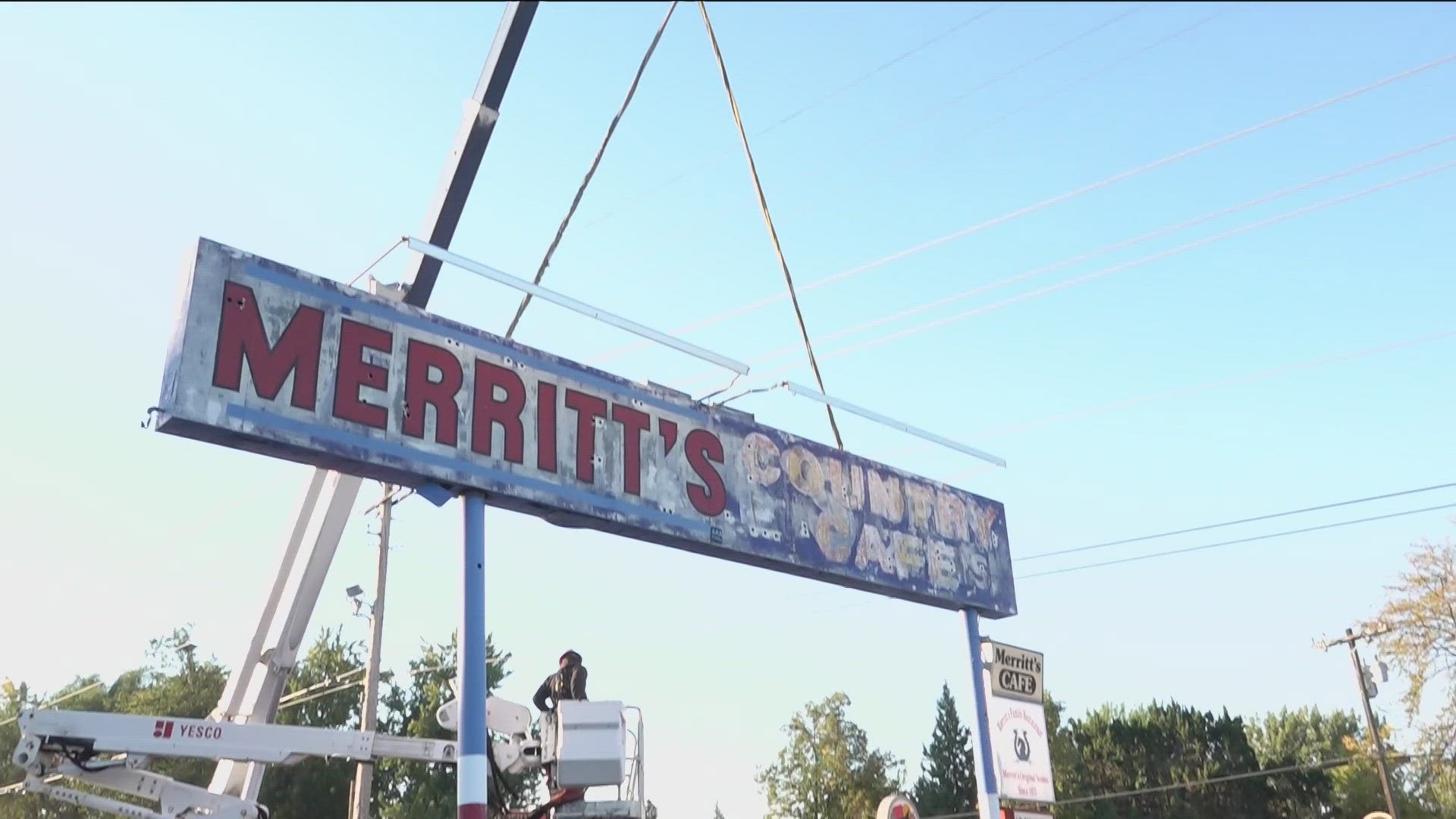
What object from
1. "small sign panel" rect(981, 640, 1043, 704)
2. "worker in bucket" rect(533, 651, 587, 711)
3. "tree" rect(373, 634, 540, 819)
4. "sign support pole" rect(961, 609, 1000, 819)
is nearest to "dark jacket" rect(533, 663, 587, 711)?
"worker in bucket" rect(533, 651, 587, 711)

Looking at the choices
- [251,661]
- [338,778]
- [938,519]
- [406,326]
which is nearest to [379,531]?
[251,661]

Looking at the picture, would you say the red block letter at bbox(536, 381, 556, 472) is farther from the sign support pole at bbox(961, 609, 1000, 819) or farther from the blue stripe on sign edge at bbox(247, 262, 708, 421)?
the sign support pole at bbox(961, 609, 1000, 819)

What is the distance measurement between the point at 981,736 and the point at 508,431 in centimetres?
725

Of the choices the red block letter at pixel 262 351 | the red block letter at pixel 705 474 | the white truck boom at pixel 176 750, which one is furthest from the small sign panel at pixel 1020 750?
the red block letter at pixel 262 351

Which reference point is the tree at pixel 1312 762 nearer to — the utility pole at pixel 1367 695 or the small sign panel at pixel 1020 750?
the utility pole at pixel 1367 695

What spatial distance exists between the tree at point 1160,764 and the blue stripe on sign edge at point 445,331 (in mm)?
53599

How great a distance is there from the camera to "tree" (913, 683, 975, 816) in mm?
60812

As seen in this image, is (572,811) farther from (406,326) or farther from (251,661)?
(251,661)

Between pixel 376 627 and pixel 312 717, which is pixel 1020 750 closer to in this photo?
pixel 376 627

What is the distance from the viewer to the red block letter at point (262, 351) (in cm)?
874

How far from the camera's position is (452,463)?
9.70m

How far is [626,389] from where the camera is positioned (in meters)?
11.4

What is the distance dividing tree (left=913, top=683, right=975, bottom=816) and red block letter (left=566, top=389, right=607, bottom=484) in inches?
2096

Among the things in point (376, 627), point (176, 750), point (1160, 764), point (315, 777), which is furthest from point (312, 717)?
point (1160, 764)
